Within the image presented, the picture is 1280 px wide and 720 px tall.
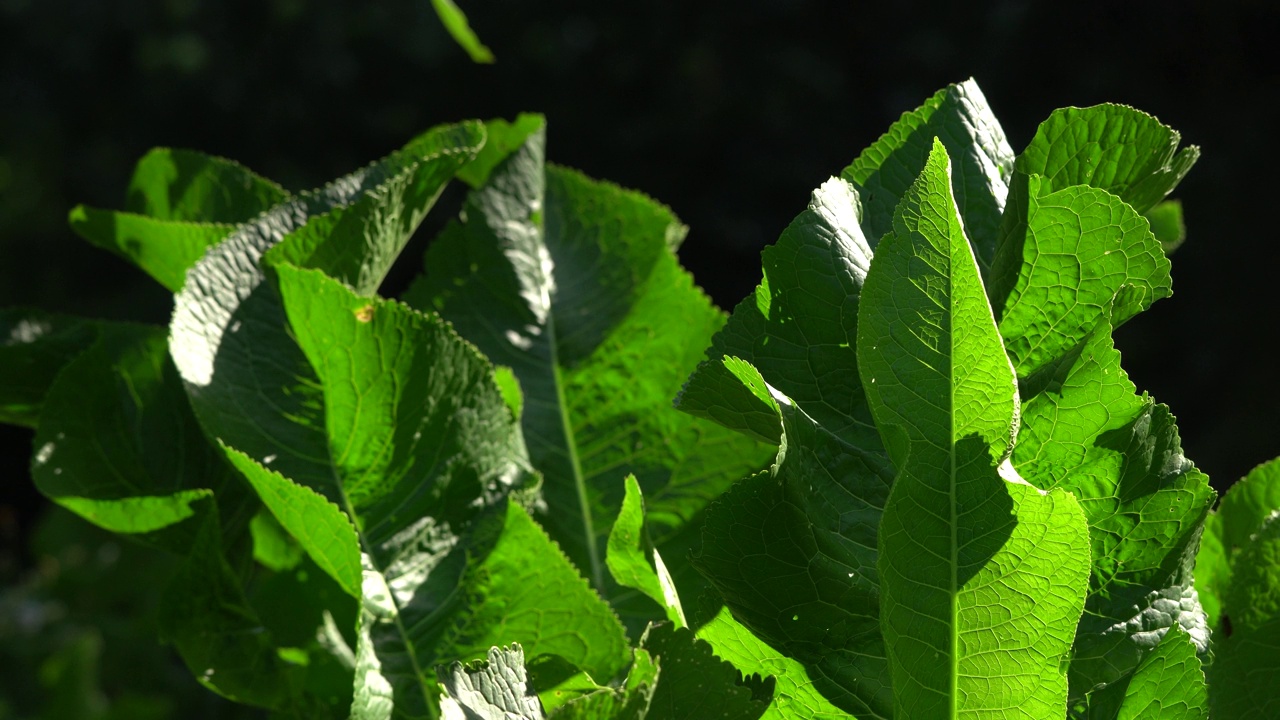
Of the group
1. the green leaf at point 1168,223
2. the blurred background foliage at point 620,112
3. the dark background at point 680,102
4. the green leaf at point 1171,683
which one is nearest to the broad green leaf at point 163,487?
the green leaf at point 1171,683

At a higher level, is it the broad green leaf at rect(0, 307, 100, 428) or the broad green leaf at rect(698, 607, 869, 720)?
the broad green leaf at rect(698, 607, 869, 720)

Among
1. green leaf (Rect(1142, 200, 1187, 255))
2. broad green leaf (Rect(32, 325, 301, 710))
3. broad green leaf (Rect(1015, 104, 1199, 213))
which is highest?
broad green leaf (Rect(1015, 104, 1199, 213))

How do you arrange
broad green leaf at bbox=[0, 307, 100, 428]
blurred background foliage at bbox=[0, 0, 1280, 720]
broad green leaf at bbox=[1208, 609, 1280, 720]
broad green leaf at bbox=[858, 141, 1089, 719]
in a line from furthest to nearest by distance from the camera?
blurred background foliage at bbox=[0, 0, 1280, 720] < broad green leaf at bbox=[0, 307, 100, 428] < broad green leaf at bbox=[1208, 609, 1280, 720] < broad green leaf at bbox=[858, 141, 1089, 719]

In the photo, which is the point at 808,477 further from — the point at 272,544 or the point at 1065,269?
the point at 272,544

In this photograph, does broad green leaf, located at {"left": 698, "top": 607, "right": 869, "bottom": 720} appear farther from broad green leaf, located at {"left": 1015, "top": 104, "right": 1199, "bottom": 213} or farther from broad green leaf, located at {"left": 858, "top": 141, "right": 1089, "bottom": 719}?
broad green leaf, located at {"left": 1015, "top": 104, "right": 1199, "bottom": 213}

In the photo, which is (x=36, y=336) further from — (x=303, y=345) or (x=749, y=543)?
(x=749, y=543)

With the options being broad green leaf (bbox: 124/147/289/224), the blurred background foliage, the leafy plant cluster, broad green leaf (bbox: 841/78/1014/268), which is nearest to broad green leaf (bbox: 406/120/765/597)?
the leafy plant cluster

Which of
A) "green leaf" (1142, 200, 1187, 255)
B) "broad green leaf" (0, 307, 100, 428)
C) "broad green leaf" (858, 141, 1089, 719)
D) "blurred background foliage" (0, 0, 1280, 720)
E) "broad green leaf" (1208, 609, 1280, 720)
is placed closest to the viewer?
Answer: "broad green leaf" (858, 141, 1089, 719)
